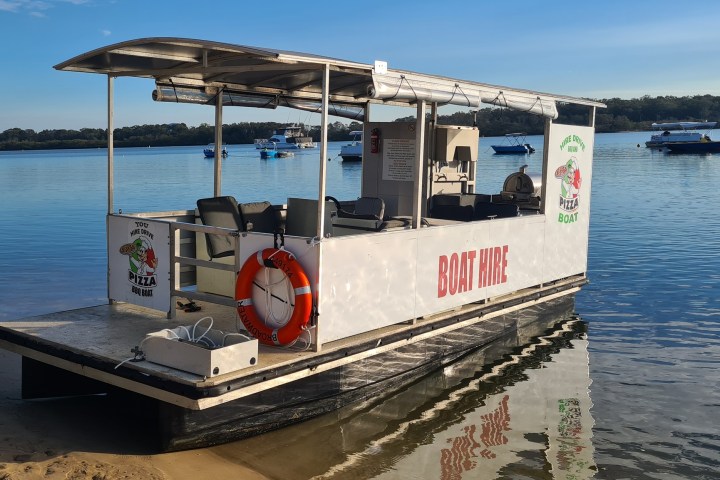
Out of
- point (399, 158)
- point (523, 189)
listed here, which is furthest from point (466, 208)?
point (523, 189)

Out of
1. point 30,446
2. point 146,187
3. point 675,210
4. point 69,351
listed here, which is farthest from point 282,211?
point 146,187

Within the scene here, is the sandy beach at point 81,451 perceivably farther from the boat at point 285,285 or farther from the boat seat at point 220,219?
the boat seat at point 220,219

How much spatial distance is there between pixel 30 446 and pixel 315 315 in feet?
8.11

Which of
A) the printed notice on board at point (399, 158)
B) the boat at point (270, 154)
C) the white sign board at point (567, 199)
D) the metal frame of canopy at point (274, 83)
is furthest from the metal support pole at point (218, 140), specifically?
the boat at point (270, 154)

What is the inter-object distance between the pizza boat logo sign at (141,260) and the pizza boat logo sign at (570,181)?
5441 mm

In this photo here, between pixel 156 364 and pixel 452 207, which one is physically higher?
pixel 452 207

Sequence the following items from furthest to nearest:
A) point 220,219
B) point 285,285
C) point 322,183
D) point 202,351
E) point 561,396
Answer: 1. point 561,396
2. point 220,219
3. point 285,285
4. point 322,183
5. point 202,351

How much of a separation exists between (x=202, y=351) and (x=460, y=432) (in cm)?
303

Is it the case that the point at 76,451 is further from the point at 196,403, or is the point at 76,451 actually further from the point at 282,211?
the point at 282,211

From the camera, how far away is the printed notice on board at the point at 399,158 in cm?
1070

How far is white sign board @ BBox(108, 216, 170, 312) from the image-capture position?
7.27 m

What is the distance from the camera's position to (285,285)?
6.41m

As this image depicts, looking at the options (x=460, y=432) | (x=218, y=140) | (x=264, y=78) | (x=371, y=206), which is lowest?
(x=460, y=432)

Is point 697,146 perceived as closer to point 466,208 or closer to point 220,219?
point 466,208
